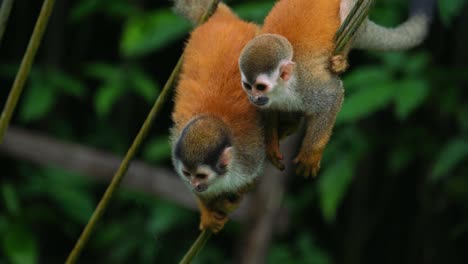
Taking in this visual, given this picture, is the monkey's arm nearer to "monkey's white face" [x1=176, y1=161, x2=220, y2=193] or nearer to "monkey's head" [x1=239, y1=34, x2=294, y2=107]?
"monkey's white face" [x1=176, y1=161, x2=220, y2=193]

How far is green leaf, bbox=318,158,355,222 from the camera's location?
4.02 meters

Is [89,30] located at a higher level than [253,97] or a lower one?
lower

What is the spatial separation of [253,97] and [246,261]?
205cm

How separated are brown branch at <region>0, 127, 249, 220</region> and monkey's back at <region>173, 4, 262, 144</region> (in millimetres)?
1997

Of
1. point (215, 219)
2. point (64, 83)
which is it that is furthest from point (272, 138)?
point (64, 83)

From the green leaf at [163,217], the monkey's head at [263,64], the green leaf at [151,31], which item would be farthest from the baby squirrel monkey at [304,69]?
the green leaf at [163,217]

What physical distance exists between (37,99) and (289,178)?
1.83 m

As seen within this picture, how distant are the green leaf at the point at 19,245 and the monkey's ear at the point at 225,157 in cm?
215

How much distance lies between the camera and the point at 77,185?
5.30 metres

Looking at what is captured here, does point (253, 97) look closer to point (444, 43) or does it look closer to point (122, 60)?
point (444, 43)

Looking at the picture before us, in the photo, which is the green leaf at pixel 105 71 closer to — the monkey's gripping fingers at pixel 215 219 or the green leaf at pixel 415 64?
the green leaf at pixel 415 64

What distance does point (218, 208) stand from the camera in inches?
112

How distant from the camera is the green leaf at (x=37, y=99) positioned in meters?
4.96

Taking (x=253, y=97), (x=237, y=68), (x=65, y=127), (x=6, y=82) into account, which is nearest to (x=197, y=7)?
(x=237, y=68)
